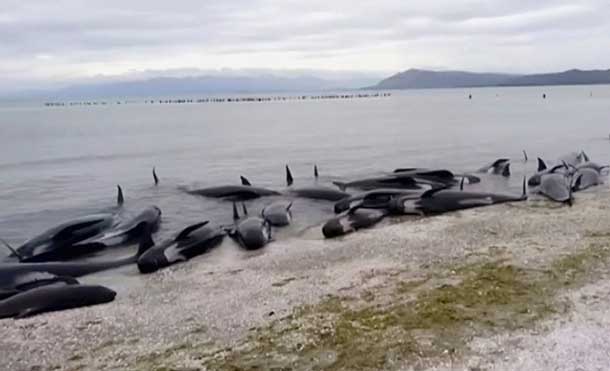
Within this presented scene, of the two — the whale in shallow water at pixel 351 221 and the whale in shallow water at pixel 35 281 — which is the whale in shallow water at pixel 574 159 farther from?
the whale in shallow water at pixel 35 281

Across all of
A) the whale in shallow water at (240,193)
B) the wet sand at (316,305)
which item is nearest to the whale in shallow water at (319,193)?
the whale in shallow water at (240,193)

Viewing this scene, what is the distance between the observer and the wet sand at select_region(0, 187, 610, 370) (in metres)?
7.76

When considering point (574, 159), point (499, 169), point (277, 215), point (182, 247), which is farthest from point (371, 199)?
point (574, 159)

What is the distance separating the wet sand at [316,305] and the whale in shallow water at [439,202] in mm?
1687

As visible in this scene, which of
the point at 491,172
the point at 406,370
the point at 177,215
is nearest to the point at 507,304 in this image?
the point at 406,370

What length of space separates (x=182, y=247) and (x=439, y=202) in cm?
737

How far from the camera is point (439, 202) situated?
17.6m

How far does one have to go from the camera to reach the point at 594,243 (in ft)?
41.7

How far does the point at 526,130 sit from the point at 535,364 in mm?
48381

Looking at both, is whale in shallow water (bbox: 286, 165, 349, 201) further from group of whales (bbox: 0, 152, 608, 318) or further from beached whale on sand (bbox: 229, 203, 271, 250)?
beached whale on sand (bbox: 229, 203, 271, 250)

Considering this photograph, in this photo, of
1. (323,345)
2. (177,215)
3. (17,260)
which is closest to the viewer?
(323,345)

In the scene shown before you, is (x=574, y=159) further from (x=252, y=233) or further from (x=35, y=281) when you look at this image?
(x=35, y=281)

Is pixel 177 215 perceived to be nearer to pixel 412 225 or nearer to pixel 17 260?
pixel 17 260

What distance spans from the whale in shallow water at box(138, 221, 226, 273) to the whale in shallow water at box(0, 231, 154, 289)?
62 centimetres
